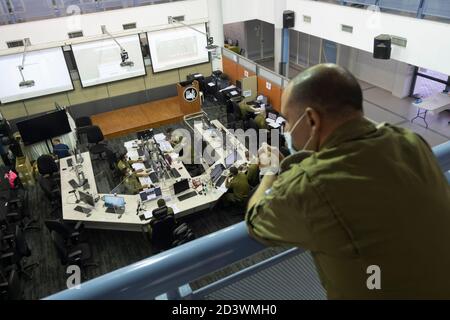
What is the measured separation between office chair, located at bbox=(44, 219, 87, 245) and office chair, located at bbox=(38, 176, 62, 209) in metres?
1.44

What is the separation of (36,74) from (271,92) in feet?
25.1

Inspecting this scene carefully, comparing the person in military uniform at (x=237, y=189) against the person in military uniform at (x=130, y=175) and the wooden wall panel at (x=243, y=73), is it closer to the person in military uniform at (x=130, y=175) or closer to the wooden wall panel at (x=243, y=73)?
the person in military uniform at (x=130, y=175)

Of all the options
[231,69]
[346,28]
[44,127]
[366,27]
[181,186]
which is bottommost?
[181,186]

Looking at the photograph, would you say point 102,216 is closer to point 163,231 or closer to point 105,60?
point 163,231

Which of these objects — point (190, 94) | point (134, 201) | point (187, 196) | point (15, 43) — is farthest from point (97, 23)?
point (187, 196)

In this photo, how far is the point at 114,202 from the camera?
712 centimetres

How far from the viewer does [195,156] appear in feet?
30.0

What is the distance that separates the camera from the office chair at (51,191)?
26.3ft

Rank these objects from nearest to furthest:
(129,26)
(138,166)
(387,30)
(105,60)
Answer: (138,166), (387,30), (129,26), (105,60)

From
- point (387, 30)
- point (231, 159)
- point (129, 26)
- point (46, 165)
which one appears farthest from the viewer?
point (129, 26)

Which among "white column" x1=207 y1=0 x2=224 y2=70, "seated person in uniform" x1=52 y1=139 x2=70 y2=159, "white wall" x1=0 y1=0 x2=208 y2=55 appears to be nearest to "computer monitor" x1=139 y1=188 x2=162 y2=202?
"seated person in uniform" x1=52 y1=139 x2=70 y2=159
